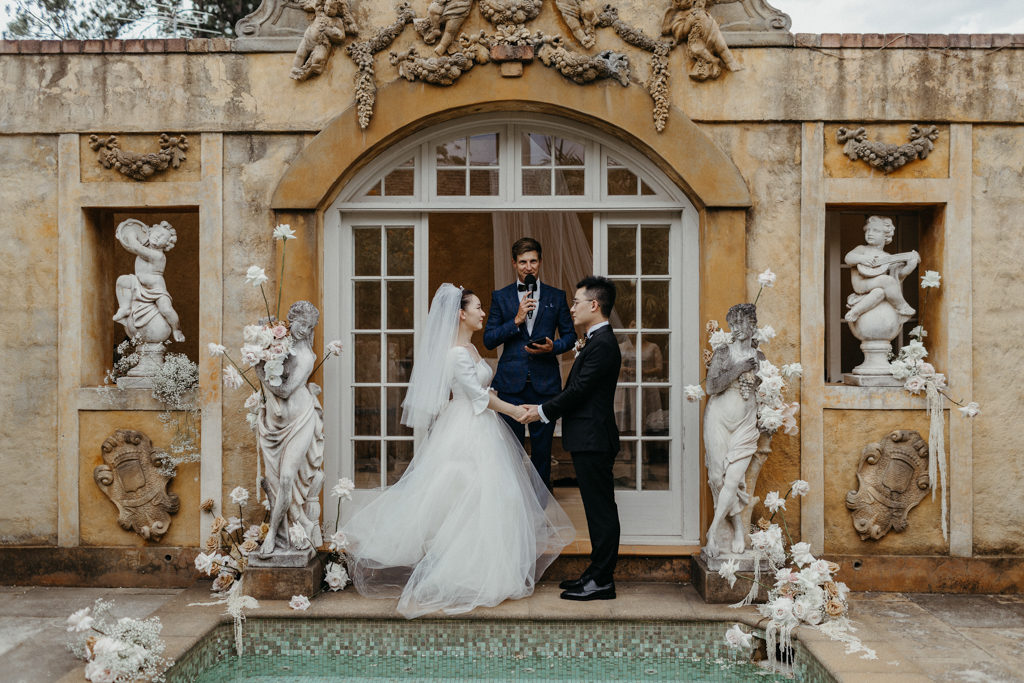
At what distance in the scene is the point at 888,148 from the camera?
4895 millimetres

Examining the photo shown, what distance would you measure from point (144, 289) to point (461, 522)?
8.96 feet

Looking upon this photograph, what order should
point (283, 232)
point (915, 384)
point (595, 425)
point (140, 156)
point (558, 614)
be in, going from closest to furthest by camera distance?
point (558, 614)
point (595, 425)
point (283, 232)
point (915, 384)
point (140, 156)

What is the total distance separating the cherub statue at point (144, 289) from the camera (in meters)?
5.04

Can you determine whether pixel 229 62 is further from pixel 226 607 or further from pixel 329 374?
pixel 226 607

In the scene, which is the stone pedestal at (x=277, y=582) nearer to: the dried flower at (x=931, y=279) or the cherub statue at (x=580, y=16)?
the cherub statue at (x=580, y=16)

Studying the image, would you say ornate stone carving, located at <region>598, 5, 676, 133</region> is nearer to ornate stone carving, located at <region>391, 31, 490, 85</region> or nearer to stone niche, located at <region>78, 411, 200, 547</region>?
ornate stone carving, located at <region>391, 31, 490, 85</region>

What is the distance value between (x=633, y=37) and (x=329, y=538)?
396 centimetres

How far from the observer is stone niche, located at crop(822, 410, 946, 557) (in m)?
4.95

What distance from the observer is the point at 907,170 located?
16.3 ft

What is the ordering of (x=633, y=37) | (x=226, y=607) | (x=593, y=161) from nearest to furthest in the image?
(x=226, y=607)
(x=633, y=37)
(x=593, y=161)

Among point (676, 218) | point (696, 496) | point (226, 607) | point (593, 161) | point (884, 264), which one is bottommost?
point (226, 607)

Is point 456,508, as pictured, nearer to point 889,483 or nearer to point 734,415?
point 734,415

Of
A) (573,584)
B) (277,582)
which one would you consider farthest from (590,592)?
(277,582)

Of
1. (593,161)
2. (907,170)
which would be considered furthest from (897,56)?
(593,161)
